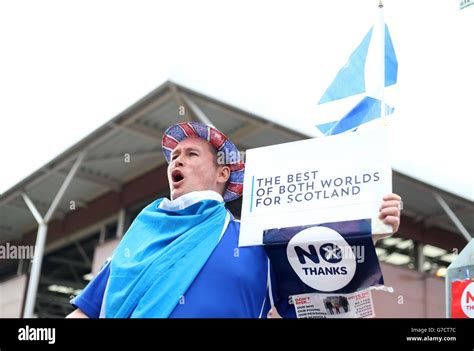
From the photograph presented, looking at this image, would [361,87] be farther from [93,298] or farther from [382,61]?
[93,298]

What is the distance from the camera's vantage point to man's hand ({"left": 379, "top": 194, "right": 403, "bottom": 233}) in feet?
6.02

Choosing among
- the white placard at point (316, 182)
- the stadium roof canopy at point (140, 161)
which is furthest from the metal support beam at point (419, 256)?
the white placard at point (316, 182)

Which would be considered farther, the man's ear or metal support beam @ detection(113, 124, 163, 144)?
metal support beam @ detection(113, 124, 163, 144)

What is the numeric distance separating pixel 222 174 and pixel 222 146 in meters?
0.09

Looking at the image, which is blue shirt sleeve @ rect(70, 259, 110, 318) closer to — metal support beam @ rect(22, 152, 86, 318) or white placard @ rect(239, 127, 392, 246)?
white placard @ rect(239, 127, 392, 246)

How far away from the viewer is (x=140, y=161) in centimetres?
656

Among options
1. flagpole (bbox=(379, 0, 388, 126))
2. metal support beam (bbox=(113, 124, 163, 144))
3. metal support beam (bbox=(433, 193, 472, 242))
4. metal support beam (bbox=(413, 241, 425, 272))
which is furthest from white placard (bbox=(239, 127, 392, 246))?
metal support beam (bbox=(113, 124, 163, 144))

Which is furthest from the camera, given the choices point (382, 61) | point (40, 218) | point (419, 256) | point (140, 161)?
point (140, 161)

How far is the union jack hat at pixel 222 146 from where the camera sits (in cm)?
223

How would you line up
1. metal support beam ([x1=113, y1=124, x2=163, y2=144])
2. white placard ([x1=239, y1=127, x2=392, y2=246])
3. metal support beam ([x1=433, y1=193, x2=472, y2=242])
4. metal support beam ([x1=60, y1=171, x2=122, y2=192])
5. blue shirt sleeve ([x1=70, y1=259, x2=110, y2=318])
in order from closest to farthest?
white placard ([x1=239, y1=127, x2=392, y2=246]) → blue shirt sleeve ([x1=70, y1=259, x2=110, y2=318]) → metal support beam ([x1=433, y1=193, x2=472, y2=242]) → metal support beam ([x1=113, y1=124, x2=163, y2=144]) → metal support beam ([x1=60, y1=171, x2=122, y2=192])

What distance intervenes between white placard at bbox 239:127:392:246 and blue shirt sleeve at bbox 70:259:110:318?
415 millimetres

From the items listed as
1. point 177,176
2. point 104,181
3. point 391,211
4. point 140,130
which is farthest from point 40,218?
point 391,211
